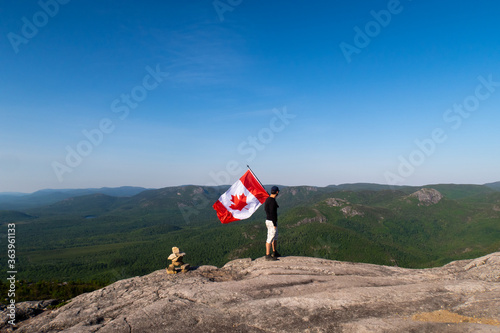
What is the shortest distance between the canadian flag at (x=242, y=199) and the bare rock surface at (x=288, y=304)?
5.60 m

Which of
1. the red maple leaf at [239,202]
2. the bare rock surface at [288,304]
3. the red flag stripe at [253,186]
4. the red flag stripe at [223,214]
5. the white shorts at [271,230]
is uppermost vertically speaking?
the red flag stripe at [253,186]

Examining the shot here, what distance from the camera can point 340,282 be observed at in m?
15.7

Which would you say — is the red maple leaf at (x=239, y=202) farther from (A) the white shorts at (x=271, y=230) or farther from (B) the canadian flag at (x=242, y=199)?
(A) the white shorts at (x=271, y=230)

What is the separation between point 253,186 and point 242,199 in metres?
1.56

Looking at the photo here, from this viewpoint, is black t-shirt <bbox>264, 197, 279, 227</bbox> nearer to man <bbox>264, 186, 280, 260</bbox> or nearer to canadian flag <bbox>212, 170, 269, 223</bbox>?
man <bbox>264, 186, 280, 260</bbox>

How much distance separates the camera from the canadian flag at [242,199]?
883 inches

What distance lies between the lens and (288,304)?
12.5 m

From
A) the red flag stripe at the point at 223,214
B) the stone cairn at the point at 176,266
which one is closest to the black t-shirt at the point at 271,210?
the red flag stripe at the point at 223,214

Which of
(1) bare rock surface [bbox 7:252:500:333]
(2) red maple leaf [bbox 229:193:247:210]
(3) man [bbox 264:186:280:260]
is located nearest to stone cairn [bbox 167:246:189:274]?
(1) bare rock surface [bbox 7:252:500:333]

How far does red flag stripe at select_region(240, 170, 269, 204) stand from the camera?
2244 centimetres

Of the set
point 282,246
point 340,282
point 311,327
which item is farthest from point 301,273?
point 282,246

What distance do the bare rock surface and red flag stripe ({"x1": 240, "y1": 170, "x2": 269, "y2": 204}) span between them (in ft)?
21.1

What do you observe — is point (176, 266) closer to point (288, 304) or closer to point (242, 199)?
point (242, 199)

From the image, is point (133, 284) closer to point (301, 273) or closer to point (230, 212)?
point (230, 212)
